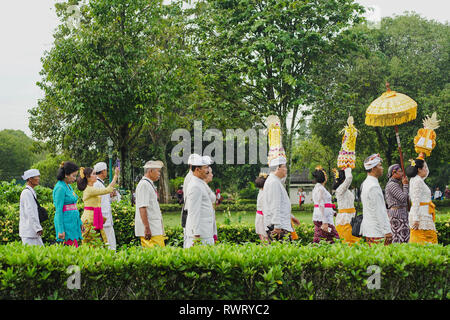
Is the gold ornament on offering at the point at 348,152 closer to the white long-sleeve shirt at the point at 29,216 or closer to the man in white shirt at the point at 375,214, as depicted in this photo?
the man in white shirt at the point at 375,214

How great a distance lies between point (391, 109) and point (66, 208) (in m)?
6.29

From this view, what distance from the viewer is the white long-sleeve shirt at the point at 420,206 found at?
8.23 meters

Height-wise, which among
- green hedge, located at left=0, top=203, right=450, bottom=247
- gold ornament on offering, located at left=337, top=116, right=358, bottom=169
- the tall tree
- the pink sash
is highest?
the tall tree

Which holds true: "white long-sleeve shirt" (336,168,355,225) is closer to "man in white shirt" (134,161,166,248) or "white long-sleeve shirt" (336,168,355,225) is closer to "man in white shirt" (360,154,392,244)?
"man in white shirt" (360,154,392,244)

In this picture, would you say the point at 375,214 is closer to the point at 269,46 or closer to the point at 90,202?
the point at 90,202

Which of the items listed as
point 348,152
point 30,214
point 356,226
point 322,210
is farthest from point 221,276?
point 348,152

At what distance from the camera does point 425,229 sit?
27.1 ft

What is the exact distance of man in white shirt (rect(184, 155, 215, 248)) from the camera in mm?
6254

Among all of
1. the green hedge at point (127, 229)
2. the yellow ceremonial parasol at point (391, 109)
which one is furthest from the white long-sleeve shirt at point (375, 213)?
the green hedge at point (127, 229)

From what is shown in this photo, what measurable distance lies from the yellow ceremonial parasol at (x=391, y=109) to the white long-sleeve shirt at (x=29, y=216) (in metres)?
6.50

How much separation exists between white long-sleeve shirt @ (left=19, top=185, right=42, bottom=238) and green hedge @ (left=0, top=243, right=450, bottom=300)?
2.99m

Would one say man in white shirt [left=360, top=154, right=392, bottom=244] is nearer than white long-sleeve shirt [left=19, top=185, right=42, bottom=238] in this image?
Yes

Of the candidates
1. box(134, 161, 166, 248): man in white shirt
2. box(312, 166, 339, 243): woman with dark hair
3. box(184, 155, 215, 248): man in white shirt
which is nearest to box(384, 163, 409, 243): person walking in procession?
box(312, 166, 339, 243): woman with dark hair

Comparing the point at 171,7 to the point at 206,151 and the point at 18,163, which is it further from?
the point at 18,163
